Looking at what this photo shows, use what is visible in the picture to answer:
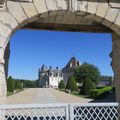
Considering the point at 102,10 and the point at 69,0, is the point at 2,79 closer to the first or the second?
the point at 69,0

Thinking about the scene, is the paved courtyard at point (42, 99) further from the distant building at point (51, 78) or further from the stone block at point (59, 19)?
the distant building at point (51, 78)

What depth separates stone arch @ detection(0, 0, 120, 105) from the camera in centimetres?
523

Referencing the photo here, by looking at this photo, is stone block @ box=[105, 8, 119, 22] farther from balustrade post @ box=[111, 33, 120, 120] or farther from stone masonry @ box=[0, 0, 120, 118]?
balustrade post @ box=[111, 33, 120, 120]

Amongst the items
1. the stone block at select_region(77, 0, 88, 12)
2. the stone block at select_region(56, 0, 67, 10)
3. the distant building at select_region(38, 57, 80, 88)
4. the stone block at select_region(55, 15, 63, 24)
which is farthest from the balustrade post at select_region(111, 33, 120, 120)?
the distant building at select_region(38, 57, 80, 88)

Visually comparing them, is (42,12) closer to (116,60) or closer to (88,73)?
(116,60)

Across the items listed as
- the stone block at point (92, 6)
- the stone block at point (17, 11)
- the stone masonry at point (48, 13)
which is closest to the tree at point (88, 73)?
the stone masonry at point (48, 13)

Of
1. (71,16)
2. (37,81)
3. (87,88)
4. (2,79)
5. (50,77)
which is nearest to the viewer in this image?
(2,79)

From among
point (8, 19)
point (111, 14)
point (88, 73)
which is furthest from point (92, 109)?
point (88, 73)

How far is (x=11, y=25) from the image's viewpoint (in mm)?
5242

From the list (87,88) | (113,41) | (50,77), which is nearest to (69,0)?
(113,41)

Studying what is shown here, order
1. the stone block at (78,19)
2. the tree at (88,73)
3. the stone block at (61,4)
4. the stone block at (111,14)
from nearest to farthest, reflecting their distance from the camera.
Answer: the stone block at (61,4), the stone block at (111,14), the stone block at (78,19), the tree at (88,73)

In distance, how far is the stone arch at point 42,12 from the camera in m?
5.23

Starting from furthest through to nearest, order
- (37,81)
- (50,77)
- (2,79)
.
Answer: (37,81) → (50,77) → (2,79)

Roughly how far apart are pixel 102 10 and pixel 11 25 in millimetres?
1948
